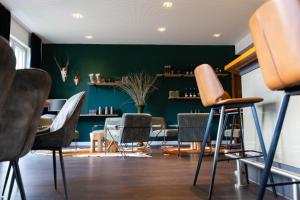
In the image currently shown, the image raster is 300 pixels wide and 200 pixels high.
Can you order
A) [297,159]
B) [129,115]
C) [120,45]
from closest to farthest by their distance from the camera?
[297,159], [129,115], [120,45]

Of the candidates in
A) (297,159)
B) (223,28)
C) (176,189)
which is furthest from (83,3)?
(297,159)

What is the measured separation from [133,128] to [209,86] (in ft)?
10.0

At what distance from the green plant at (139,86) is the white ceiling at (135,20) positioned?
104cm

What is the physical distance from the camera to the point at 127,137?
498 centimetres

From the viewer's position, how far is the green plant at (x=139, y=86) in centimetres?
782

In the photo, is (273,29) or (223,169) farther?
(223,169)

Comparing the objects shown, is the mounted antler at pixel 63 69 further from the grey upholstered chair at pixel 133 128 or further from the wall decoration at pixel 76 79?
the grey upholstered chair at pixel 133 128

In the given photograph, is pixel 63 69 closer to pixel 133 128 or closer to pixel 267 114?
pixel 133 128

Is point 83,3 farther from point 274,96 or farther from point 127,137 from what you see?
point 274,96

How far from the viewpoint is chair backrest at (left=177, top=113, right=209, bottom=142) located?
5.37 m

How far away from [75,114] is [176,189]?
101 centimetres

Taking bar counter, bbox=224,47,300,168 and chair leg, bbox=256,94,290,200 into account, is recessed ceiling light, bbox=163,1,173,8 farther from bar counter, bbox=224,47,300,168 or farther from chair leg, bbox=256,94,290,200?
chair leg, bbox=256,94,290,200

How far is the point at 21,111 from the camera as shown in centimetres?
124

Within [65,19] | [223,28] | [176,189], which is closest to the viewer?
[176,189]
